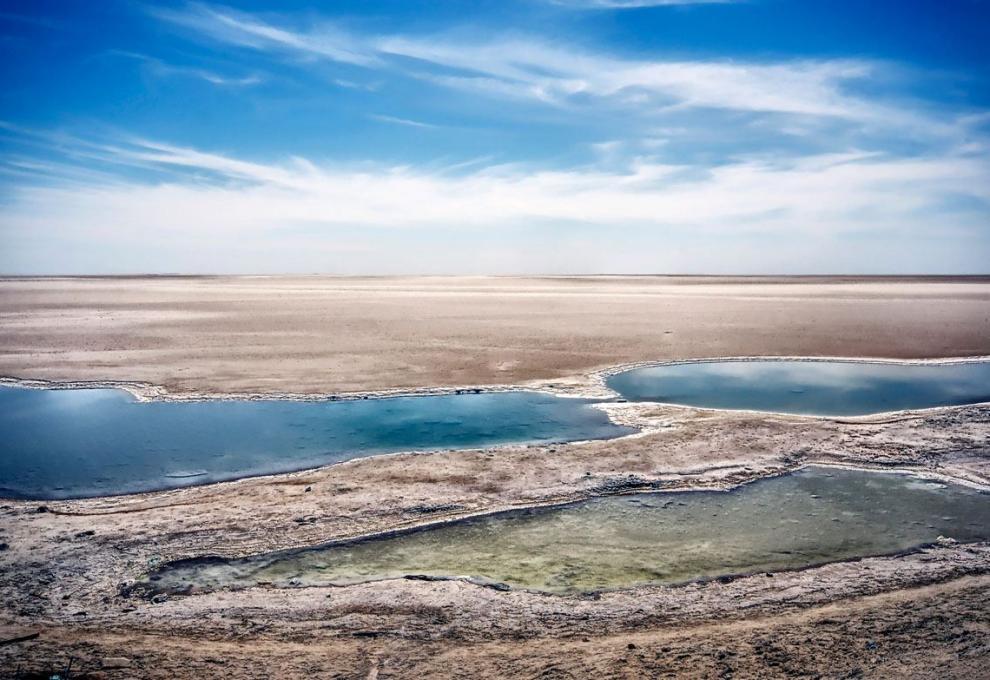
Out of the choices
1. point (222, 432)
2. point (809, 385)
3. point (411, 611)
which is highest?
point (809, 385)

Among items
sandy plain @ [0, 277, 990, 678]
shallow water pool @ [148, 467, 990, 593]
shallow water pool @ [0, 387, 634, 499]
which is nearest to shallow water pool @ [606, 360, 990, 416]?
sandy plain @ [0, 277, 990, 678]

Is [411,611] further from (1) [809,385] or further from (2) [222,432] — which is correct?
(1) [809,385]

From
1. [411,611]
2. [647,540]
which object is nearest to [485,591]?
[411,611]

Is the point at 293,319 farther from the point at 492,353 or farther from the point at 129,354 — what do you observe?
the point at 492,353

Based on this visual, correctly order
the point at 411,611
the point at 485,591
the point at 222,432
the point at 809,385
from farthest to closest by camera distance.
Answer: the point at 809,385, the point at 222,432, the point at 485,591, the point at 411,611

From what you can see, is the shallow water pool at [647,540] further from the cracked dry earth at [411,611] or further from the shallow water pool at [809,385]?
the shallow water pool at [809,385]

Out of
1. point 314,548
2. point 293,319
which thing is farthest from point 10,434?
point 293,319

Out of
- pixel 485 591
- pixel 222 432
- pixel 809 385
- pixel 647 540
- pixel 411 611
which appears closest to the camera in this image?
pixel 411 611

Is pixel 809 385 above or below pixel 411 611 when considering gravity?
above

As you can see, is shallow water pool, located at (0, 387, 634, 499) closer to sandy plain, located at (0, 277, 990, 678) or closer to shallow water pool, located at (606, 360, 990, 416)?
sandy plain, located at (0, 277, 990, 678)

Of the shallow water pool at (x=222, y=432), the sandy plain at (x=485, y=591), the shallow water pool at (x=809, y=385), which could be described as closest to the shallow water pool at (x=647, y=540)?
the sandy plain at (x=485, y=591)
